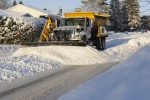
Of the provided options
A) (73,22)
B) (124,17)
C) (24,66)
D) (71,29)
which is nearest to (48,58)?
(24,66)

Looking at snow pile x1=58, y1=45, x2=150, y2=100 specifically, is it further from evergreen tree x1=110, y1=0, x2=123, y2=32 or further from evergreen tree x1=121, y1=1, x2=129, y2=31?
evergreen tree x1=121, y1=1, x2=129, y2=31

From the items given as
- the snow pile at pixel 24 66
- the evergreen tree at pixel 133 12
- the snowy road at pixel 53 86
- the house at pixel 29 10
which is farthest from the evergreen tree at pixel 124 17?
the snowy road at pixel 53 86

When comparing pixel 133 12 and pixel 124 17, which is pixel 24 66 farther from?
pixel 133 12

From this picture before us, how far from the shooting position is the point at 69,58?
57.6 feet

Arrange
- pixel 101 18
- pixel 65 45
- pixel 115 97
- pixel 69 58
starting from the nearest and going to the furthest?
1. pixel 115 97
2. pixel 69 58
3. pixel 65 45
4. pixel 101 18

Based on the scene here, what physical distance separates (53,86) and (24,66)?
4.15 metres

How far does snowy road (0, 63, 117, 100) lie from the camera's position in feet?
30.8

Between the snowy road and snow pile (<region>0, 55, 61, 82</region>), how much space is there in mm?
864

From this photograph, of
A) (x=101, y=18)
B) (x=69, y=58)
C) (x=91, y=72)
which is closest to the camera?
(x=91, y=72)

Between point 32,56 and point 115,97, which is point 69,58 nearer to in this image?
point 32,56

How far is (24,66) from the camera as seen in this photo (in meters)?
14.8

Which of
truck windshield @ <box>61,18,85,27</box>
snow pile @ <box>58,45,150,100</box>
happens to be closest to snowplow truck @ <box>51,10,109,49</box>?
truck windshield @ <box>61,18,85,27</box>

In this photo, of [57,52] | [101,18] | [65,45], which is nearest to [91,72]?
[57,52]

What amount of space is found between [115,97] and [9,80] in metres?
4.61
